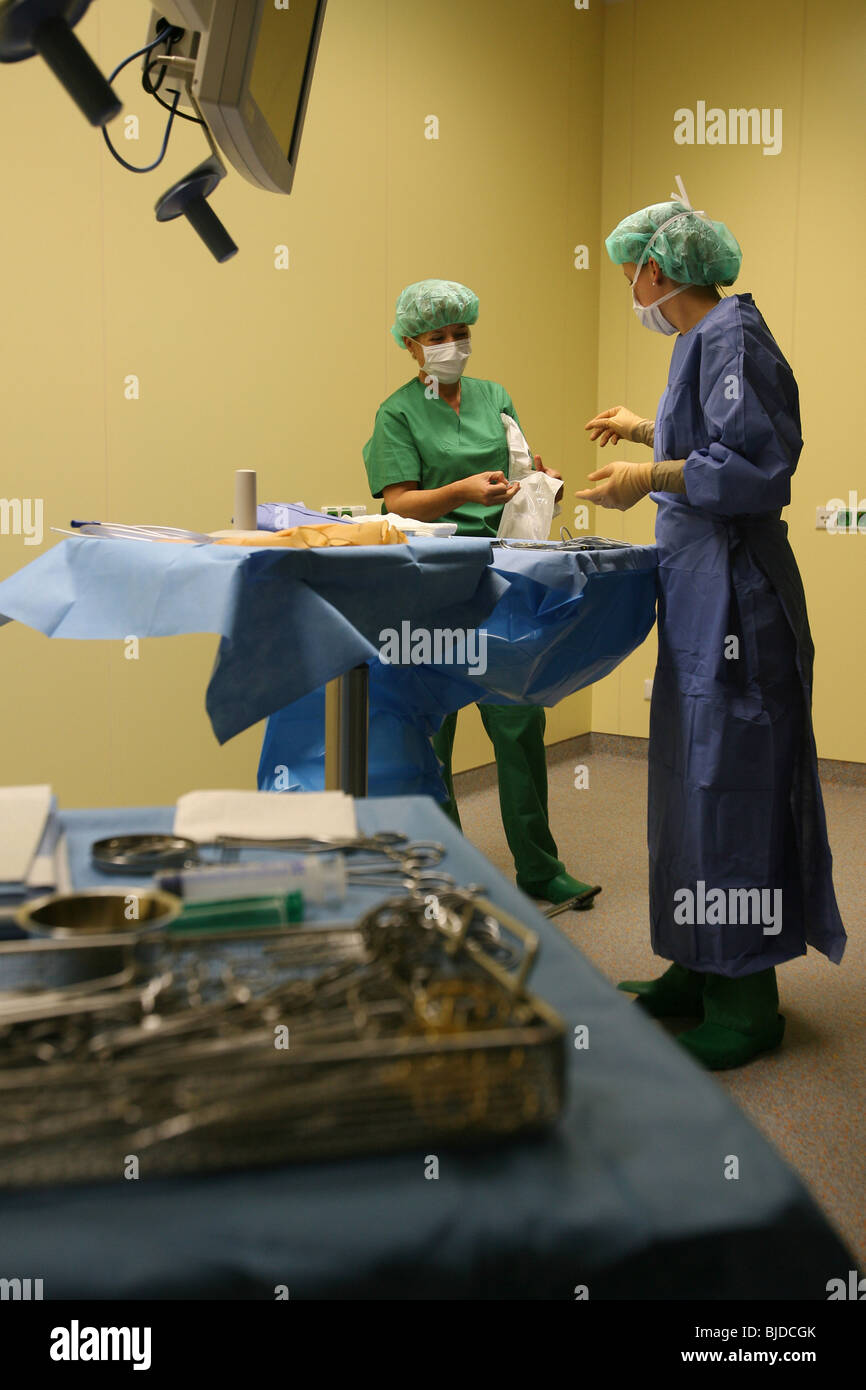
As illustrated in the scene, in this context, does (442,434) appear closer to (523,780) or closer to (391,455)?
(391,455)

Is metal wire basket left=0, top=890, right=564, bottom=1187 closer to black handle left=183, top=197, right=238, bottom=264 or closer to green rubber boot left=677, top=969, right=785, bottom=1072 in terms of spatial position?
black handle left=183, top=197, right=238, bottom=264

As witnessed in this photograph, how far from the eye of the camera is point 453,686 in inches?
80.4

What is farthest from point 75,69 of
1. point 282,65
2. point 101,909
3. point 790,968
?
point 790,968

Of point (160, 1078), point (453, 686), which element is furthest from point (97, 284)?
point (160, 1078)

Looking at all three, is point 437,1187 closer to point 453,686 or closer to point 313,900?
point 313,900

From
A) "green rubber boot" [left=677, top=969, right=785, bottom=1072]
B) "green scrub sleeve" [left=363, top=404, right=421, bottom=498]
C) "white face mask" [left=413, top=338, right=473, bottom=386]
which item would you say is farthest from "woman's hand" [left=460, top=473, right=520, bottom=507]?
"green rubber boot" [left=677, top=969, right=785, bottom=1072]

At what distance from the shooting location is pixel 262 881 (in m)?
0.85

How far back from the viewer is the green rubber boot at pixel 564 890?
3.06 m

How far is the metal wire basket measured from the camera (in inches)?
21.8

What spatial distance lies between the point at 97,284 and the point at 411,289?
0.76 metres

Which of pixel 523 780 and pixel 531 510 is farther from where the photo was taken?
pixel 523 780

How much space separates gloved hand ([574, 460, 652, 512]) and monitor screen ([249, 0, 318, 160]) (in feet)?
2.73

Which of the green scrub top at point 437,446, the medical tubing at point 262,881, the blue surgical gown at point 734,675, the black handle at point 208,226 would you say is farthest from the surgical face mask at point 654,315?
the medical tubing at point 262,881

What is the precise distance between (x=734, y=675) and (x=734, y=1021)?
66 centimetres
